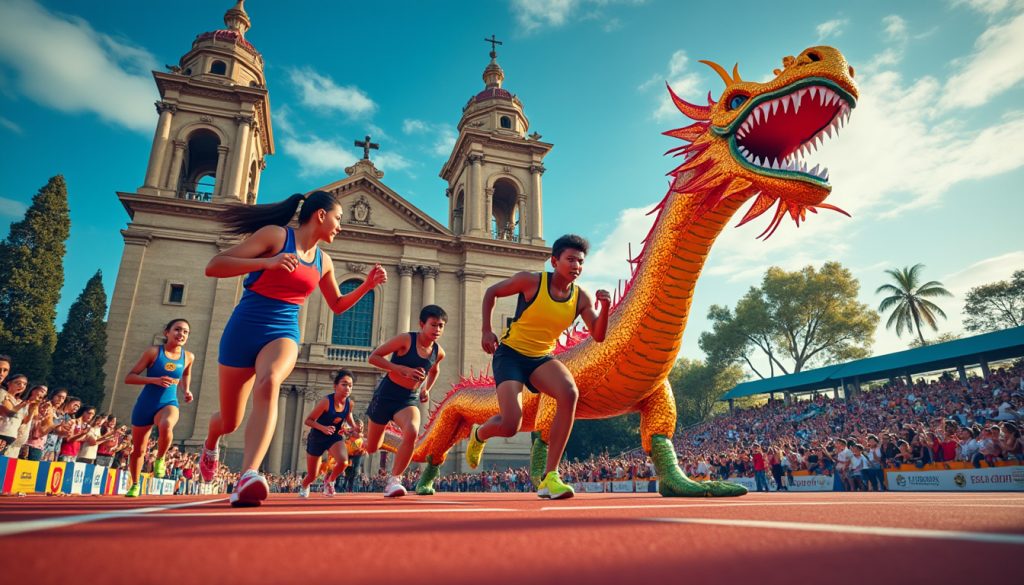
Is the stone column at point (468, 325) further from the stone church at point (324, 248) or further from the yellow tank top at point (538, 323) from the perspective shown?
the yellow tank top at point (538, 323)

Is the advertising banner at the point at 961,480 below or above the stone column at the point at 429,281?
below

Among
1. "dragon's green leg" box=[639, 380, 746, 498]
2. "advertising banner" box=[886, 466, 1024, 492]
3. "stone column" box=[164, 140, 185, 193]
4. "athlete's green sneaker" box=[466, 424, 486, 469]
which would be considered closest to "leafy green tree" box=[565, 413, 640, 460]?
"advertising banner" box=[886, 466, 1024, 492]

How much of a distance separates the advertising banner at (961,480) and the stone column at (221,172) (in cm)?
2743

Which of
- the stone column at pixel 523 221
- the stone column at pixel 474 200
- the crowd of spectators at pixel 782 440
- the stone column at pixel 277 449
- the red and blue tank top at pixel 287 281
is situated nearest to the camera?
the red and blue tank top at pixel 287 281

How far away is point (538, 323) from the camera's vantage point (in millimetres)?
4527

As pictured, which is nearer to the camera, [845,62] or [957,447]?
[845,62]

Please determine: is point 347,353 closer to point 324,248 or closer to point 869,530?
point 324,248

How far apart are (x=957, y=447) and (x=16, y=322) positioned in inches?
1135

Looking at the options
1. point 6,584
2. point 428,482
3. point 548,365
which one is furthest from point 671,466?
point 6,584

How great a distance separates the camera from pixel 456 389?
847cm

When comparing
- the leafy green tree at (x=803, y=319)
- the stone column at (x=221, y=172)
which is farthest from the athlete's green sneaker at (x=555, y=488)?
the leafy green tree at (x=803, y=319)

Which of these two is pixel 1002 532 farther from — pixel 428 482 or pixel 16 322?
pixel 16 322

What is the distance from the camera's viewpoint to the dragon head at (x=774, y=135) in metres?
4.47

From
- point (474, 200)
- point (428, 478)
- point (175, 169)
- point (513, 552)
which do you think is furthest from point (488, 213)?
point (513, 552)
